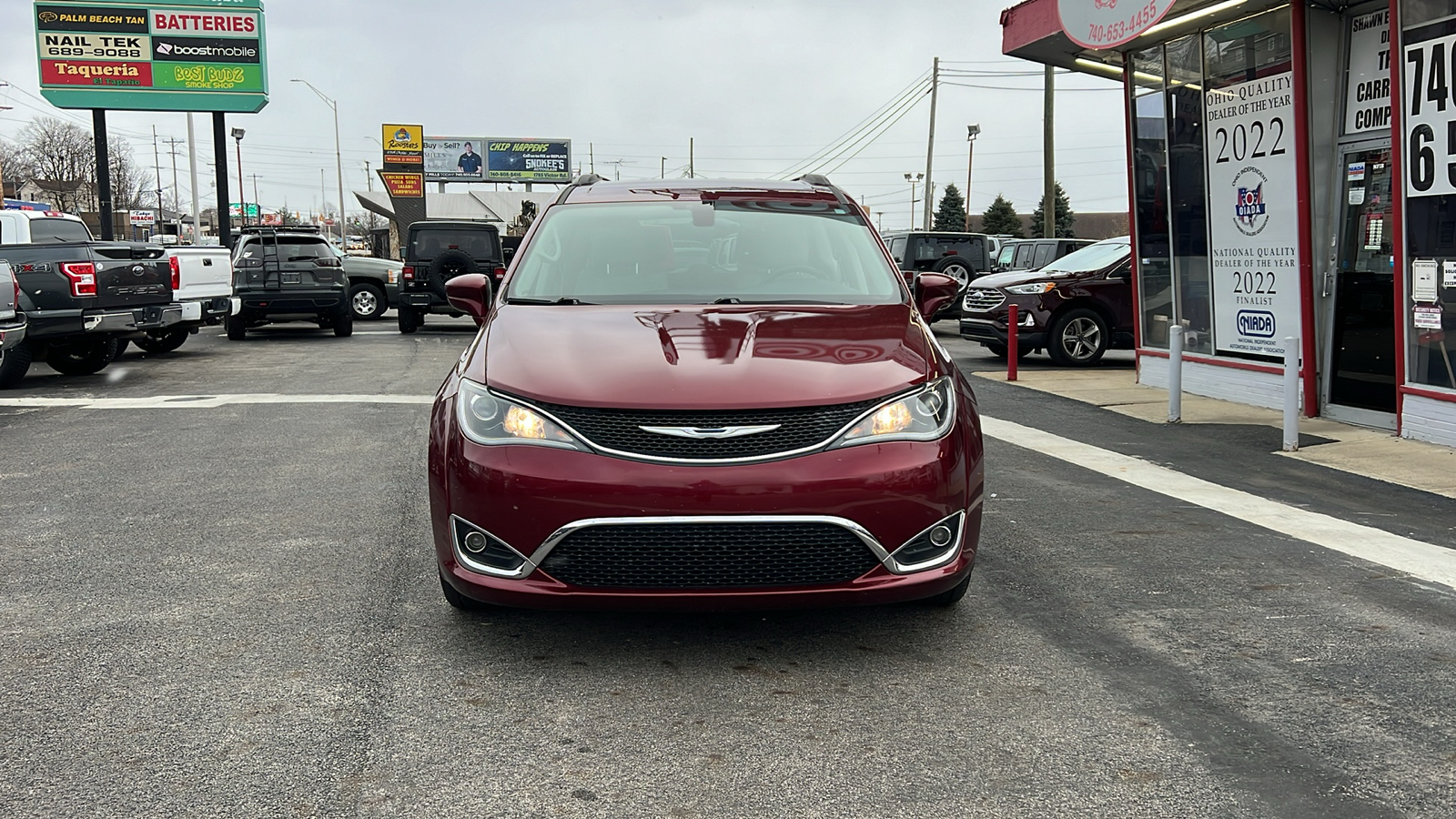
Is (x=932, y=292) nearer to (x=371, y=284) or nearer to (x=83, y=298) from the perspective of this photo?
(x=83, y=298)

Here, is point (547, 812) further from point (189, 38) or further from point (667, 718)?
point (189, 38)

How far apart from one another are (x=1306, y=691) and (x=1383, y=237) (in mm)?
6891

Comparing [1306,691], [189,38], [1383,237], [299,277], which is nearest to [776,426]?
[1306,691]

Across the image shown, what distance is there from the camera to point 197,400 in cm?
1111

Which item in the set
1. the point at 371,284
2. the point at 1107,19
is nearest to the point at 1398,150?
the point at 1107,19

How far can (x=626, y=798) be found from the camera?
9.81 ft

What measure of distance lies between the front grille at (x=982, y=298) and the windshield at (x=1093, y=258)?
2.36 ft

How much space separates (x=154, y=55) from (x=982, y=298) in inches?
963

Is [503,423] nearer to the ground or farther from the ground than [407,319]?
nearer to the ground

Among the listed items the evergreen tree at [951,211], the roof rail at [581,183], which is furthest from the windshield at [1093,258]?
the evergreen tree at [951,211]

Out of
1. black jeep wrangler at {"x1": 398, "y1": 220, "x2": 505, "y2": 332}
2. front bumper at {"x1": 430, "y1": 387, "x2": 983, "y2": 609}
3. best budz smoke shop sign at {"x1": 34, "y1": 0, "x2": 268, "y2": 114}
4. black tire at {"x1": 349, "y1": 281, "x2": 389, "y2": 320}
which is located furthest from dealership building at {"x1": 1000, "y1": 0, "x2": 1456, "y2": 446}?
best budz smoke shop sign at {"x1": 34, "y1": 0, "x2": 268, "y2": 114}

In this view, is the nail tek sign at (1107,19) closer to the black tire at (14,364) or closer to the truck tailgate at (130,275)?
the truck tailgate at (130,275)

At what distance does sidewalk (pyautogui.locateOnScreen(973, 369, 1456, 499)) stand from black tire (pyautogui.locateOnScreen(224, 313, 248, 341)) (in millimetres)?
11844

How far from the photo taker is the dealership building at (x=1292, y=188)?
848 centimetres
